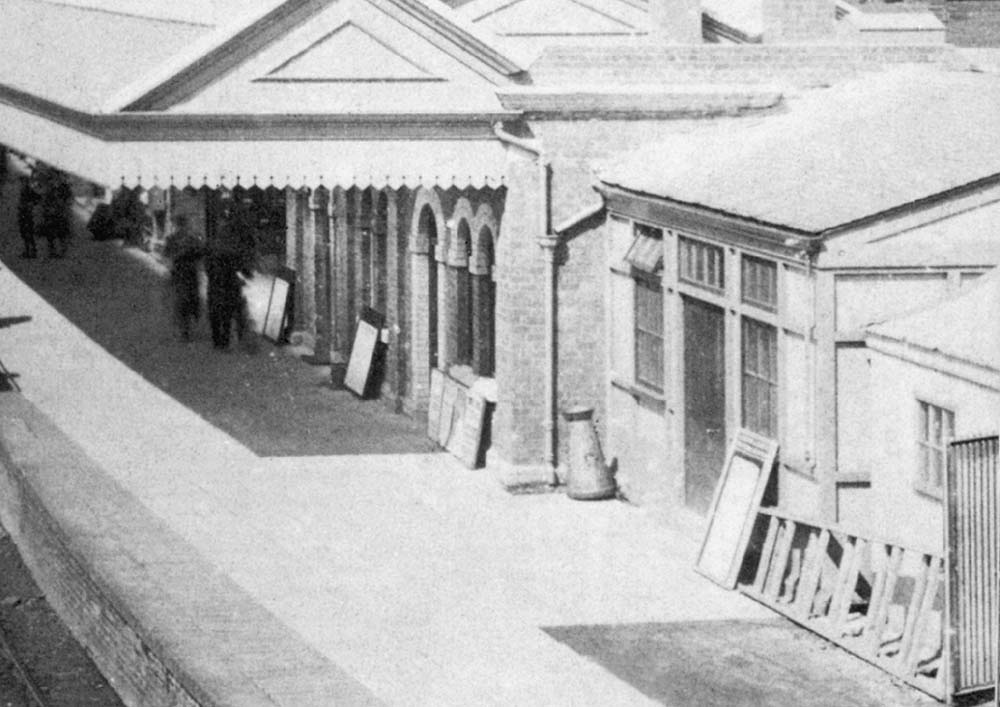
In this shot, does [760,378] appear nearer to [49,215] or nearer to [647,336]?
[647,336]

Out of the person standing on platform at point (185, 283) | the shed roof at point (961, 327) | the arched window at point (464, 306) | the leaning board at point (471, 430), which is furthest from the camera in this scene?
the person standing on platform at point (185, 283)

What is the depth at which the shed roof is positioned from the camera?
1360 cm

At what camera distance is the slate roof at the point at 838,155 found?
15.4m

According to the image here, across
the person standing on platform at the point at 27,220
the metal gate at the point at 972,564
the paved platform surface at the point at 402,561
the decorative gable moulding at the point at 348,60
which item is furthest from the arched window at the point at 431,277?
the person standing on platform at the point at 27,220

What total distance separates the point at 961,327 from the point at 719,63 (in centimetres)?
598

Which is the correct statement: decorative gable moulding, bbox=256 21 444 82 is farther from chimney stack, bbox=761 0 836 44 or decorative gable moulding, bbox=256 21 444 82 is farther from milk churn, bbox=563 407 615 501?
chimney stack, bbox=761 0 836 44

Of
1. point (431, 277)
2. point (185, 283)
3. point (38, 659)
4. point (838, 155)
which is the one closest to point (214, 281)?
point (185, 283)

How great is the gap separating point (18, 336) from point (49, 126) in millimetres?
10627

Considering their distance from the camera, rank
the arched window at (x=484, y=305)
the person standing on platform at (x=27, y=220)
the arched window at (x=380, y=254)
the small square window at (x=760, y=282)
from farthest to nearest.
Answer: the person standing on platform at (x=27, y=220), the arched window at (x=380, y=254), the arched window at (x=484, y=305), the small square window at (x=760, y=282)

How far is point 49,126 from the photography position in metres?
20.7

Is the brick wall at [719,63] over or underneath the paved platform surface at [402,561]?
over

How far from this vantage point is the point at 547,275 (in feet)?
63.5

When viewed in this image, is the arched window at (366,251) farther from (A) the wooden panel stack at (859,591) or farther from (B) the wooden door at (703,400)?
(A) the wooden panel stack at (859,591)

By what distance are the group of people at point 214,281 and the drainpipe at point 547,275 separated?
33.0 feet
